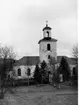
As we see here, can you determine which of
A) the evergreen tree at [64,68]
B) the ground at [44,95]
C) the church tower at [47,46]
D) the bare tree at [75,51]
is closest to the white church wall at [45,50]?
the church tower at [47,46]

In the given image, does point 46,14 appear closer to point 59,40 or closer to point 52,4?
point 52,4

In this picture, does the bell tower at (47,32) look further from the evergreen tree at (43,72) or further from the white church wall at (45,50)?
the evergreen tree at (43,72)

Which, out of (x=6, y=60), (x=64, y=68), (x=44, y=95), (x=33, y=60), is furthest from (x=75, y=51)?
(x=6, y=60)

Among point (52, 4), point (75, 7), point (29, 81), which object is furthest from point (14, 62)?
point (75, 7)

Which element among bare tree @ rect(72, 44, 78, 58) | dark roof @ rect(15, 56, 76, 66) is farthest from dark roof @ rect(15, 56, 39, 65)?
bare tree @ rect(72, 44, 78, 58)

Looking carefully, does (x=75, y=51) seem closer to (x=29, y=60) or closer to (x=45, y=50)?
(x=45, y=50)
